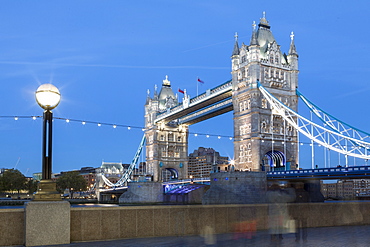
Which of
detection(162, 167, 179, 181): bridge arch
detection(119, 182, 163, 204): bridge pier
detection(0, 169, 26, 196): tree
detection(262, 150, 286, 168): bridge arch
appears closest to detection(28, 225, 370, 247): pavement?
detection(262, 150, 286, 168): bridge arch

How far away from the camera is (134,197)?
80.6 metres

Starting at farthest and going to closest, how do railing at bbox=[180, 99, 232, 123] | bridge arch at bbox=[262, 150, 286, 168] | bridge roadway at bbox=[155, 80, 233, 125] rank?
railing at bbox=[180, 99, 232, 123] < bridge roadway at bbox=[155, 80, 233, 125] < bridge arch at bbox=[262, 150, 286, 168]

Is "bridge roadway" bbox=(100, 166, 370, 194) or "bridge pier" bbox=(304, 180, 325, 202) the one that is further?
"bridge pier" bbox=(304, 180, 325, 202)

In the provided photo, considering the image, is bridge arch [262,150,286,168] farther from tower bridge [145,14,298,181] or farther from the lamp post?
the lamp post

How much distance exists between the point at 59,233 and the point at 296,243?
18.4 feet

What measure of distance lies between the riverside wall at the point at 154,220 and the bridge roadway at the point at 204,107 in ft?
180

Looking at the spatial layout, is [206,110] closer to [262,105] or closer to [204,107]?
[204,107]

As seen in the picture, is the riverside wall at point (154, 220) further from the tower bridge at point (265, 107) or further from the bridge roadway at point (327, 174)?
the tower bridge at point (265, 107)

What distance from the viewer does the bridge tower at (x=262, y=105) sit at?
61.4 meters

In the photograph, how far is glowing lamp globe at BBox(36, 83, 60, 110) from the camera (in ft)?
34.2

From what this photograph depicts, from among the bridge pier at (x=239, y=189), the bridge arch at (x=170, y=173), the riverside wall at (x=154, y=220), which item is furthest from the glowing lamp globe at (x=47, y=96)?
the bridge arch at (x=170, y=173)

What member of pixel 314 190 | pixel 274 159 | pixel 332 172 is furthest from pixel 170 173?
pixel 332 172

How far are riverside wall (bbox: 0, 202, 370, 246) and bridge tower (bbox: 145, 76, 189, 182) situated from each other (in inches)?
3192

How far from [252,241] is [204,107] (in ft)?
244
